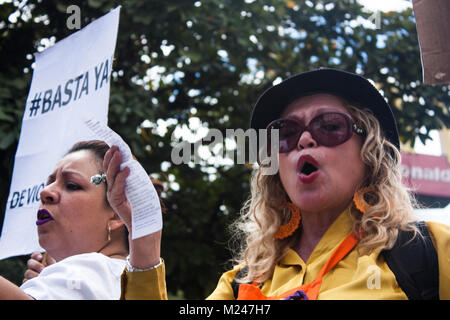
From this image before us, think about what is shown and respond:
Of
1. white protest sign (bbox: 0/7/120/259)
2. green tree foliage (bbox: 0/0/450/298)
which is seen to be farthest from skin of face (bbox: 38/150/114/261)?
green tree foliage (bbox: 0/0/450/298)

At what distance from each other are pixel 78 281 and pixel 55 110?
4.36 ft

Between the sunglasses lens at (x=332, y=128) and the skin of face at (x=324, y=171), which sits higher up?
the sunglasses lens at (x=332, y=128)

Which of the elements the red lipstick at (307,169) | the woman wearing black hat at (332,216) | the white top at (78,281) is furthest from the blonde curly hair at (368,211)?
the white top at (78,281)

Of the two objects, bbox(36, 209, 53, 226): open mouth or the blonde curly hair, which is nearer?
the blonde curly hair

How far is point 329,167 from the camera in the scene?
1871mm

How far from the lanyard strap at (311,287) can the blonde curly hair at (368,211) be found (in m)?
0.04

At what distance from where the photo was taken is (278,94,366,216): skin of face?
188 centimetres

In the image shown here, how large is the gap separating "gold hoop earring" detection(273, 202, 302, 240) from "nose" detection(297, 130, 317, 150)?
32cm

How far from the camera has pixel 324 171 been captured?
1869 mm

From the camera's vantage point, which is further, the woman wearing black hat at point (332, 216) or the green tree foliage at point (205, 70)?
the green tree foliage at point (205, 70)

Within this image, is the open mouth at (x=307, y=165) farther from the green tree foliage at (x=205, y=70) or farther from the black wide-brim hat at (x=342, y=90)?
the green tree foliage at (x=205, y=70)

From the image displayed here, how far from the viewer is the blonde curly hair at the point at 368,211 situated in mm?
1772

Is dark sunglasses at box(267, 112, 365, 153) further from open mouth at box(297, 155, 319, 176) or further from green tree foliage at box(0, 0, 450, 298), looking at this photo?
green tree foliage at box(0, 0, 450, 298)

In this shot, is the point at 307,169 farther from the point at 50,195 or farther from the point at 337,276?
the point at 50,195
